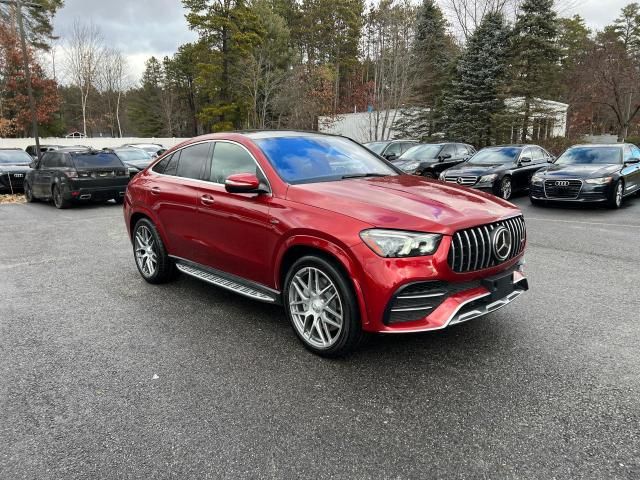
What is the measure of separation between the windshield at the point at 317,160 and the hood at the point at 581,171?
786 centimetres

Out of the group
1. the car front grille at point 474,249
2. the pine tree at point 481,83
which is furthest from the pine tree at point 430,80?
the car front grille at point 474,249

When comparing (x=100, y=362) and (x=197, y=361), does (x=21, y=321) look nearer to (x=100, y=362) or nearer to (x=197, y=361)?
(x=100, y=362)

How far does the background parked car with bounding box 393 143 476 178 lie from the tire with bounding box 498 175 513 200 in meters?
2.96

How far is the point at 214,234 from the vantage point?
4316 millimetres

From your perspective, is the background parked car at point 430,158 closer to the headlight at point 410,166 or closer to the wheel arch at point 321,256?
the headlight at point 410,166

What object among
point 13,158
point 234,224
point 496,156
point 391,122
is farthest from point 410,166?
point 391,122

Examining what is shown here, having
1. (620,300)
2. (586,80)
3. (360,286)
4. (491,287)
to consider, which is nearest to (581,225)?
(620,300)

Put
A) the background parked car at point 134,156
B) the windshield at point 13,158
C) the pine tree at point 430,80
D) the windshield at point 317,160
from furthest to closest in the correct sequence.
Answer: the pine tree at point 430,80 → the background parked car at point 134,156 → the windshield at point 13,158 → the windshield at point 317,160

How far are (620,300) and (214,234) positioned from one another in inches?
166

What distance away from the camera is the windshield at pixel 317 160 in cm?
395

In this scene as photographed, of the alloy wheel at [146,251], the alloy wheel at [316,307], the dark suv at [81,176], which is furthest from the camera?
the dark suv at [81,176]

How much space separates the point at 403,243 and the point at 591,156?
36.1 feet

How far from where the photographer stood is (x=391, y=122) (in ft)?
109

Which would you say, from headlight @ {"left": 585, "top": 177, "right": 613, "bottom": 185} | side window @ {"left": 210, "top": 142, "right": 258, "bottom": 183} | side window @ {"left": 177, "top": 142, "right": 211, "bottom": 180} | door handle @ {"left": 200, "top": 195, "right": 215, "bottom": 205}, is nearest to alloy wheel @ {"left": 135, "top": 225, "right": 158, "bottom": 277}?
side window @ {"left": 177, "top": 142, "right": 211, "bottom": 180}
